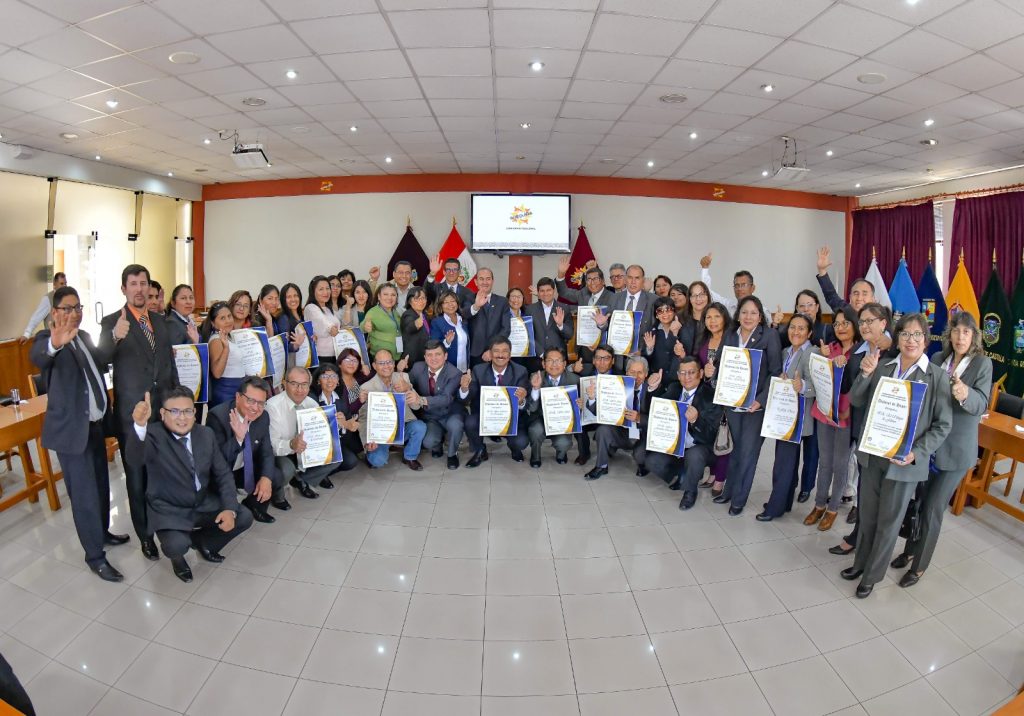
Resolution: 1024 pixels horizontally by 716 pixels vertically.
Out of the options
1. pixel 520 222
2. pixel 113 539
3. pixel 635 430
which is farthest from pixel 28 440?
pixel 520 222

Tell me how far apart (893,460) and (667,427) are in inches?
63.8

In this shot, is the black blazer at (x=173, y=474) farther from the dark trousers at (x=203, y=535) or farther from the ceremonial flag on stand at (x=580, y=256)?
the ceremonial flag on stand at (x=580, y=256)

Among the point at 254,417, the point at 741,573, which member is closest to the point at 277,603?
the point at 254,417

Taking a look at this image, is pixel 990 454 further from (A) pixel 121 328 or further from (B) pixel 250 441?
(A) pixel 121 328

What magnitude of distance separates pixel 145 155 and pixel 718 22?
8.02m

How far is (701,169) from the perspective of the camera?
852cm

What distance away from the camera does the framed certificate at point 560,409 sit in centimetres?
462

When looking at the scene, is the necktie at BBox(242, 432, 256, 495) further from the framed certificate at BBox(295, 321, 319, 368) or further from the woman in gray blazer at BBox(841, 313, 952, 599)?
the woman in gray blazer at BBox(841, 313, 952, 599)

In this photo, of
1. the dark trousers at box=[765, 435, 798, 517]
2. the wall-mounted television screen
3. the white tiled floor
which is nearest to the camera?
the white tiled floor

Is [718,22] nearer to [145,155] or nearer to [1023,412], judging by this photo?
[1023,412]

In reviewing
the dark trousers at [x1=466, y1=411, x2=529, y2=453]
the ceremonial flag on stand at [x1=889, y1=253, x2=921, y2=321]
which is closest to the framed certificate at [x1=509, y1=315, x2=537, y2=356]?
the dark trousers at [x1=466, y1=411, x2=529, y2=453]

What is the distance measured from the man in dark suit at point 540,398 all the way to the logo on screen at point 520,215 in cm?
502

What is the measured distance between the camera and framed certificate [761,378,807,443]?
363 centimetres

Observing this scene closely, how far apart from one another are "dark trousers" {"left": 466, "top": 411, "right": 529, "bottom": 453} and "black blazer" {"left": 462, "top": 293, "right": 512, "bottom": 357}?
2.46 ft
